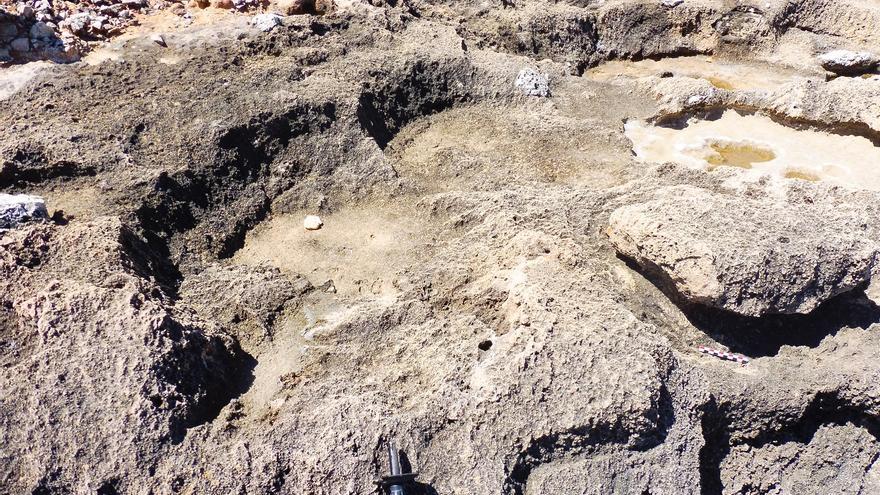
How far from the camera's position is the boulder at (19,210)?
4699mm

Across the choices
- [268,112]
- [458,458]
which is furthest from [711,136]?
[458,458]

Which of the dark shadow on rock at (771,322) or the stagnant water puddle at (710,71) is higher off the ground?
the stagnant water puddle at (710,71)

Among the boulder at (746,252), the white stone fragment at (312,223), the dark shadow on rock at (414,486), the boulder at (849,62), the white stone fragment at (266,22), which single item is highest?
the white stone fragment at (266,22)

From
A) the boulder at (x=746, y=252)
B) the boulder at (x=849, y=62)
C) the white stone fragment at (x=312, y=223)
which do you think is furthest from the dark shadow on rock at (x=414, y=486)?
the boulder at (x=849, y=62)

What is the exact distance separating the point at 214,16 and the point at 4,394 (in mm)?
6089

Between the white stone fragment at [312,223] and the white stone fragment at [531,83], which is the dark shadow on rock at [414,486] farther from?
the white stone fragment at [531,83]

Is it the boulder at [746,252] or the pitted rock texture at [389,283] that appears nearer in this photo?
the pitted rock texture at [389,283]

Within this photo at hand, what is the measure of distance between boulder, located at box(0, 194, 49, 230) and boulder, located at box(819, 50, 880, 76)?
11116 mm

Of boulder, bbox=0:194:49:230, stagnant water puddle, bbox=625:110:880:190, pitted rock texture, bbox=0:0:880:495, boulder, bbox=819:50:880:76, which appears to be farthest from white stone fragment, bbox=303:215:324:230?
boulder, bbox=819:50:880:76

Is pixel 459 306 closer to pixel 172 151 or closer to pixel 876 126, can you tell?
pixel 172 151

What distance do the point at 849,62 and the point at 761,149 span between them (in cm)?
311

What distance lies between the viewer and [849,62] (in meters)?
9.84

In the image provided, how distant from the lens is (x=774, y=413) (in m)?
4.96

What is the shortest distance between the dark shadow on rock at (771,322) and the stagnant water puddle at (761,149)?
8.79 feet
